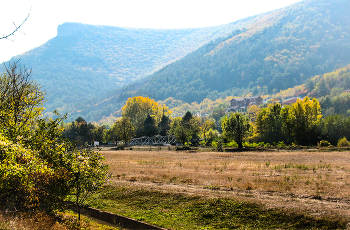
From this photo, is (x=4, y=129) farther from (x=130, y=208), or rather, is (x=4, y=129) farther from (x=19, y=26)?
(x=130, y=208)

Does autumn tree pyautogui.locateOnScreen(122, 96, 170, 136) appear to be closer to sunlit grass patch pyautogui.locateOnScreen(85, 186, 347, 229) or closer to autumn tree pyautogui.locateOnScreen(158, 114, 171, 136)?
autumn tree pyautogui.locateOnScreen(158, 114, 171, 136)

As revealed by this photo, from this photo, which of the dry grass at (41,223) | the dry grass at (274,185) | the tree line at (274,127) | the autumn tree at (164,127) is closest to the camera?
the dry grass at (41,223)

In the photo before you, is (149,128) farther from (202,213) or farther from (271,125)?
(202,213)

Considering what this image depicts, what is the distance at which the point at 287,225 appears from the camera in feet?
50.7

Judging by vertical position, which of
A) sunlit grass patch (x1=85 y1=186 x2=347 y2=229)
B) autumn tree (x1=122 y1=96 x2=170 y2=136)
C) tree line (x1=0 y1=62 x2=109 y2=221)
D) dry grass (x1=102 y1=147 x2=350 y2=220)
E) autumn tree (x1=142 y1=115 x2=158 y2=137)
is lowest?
sunlit grass patch (x1=85 y1=186 x2=347 y2=229)

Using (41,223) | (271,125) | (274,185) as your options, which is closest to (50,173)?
(41,223)

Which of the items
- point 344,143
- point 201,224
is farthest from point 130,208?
point 344,143

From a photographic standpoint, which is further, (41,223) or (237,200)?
(237,200)

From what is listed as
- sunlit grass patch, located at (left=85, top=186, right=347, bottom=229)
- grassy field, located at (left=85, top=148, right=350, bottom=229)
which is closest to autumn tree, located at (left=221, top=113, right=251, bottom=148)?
grassy field, located at (left=85, top=148, right=350, bottom=229)

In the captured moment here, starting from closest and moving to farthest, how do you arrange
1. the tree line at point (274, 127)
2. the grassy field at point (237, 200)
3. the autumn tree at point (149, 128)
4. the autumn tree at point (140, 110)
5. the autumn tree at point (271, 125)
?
the grassy field at point (237, 200) < the tree line at point (274, 127) < the autumn tree at point (271, 125) < the autumn tree at point (149, 128) < the autumn tree at point (140, 110)

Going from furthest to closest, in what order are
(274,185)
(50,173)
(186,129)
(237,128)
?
(186,129) → (237,128) → (274,185) → (50,173)

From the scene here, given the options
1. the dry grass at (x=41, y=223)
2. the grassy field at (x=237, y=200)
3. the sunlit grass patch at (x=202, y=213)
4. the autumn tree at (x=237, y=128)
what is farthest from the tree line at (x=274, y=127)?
the dry grass at (x=41, y=223)

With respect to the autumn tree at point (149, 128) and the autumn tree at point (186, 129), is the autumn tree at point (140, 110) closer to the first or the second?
the autumn tree at point (149, 128)

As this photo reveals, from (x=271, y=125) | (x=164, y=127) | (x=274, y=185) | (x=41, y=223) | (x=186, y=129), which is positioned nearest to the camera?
(x=41, y=223)
